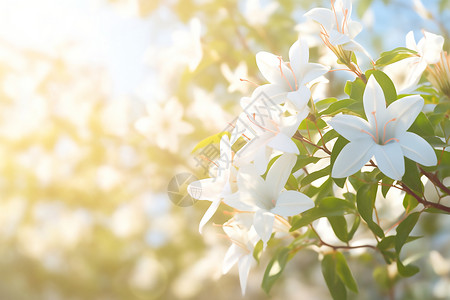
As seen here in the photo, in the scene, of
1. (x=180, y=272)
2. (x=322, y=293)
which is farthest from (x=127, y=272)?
(x=322, y=293)

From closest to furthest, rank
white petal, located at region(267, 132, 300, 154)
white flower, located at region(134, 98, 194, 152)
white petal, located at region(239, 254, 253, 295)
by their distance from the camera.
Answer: white petal, located at region(267, 132, 300, 154) → white petal, located at region(239, 254, 253, 295) → white flower, located at region(134, 98, 194, 152)

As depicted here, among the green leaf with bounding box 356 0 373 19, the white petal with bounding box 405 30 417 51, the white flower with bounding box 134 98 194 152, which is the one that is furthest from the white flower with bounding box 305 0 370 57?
the white flower with bounding box 134 98 194 152

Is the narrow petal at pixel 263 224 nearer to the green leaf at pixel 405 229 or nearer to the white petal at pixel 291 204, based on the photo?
the white petal at pixel 291 204

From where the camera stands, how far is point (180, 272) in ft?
8.21

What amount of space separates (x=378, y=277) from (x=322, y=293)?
1.75 meters

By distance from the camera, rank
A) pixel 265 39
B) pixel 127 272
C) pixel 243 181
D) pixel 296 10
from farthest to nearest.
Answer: pixel 127 272 → pixel 296 10 → pixel 265 39 → pixel 243 181

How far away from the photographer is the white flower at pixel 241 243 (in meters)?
0.49

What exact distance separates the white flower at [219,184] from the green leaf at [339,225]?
6.0 inches

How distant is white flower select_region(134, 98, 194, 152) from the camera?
3.88 feet

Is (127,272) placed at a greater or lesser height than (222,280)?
greater

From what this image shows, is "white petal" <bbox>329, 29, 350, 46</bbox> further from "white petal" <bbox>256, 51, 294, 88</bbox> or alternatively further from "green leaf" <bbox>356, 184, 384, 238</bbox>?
"green leaf" <bbox>356, 184, 384, 238</bbox>

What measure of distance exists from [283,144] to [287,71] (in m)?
0.11

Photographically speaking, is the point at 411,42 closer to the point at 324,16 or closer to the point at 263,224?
the point at 324,16

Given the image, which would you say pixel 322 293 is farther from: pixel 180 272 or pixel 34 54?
pixel 34 54
